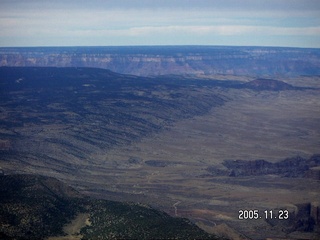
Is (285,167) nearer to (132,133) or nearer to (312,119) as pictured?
(132,133)

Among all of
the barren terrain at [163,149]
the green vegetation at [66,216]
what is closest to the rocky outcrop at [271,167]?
the barren terrain at [163,149]

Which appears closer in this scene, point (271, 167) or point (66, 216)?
point (66, 216)

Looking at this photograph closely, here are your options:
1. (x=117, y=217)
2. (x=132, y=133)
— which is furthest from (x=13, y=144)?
(x=117, y=217)
